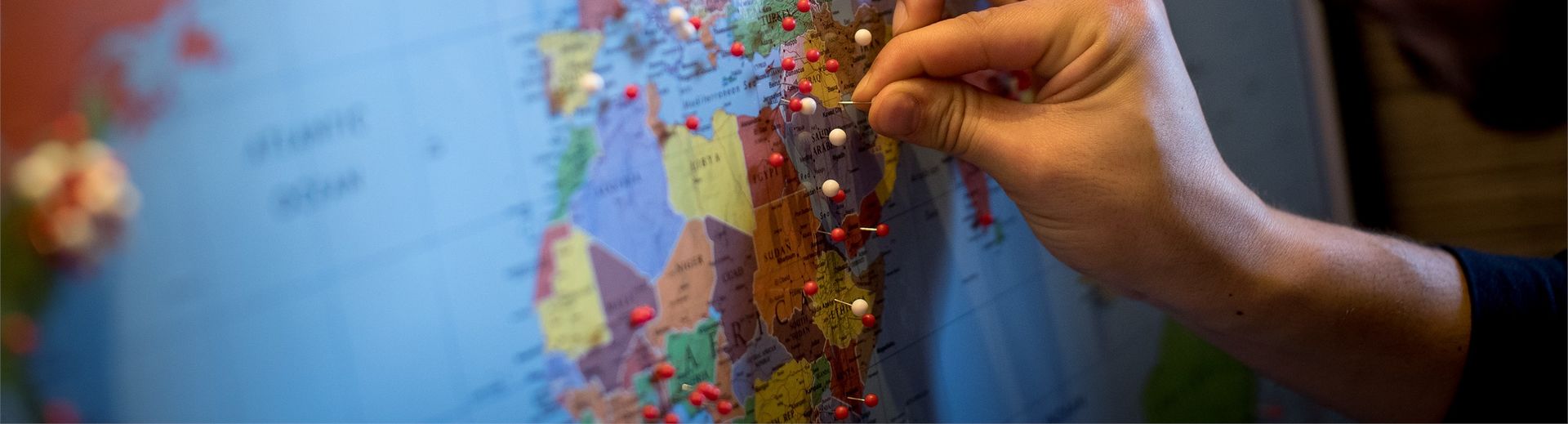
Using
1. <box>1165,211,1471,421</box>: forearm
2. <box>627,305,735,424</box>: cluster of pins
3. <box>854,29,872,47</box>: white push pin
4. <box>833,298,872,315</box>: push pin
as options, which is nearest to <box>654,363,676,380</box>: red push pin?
<box>627,305,735,424</box>: cluster of pins

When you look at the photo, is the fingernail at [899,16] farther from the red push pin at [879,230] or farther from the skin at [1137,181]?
the red push pin at [879,230]

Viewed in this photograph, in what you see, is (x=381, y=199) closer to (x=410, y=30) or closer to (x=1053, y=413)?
(x=410, y=30)

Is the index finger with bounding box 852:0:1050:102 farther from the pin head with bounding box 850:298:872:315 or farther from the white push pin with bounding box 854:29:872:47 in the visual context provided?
the pin head with bounding box 850:298:872:315

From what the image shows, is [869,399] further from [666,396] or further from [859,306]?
[666,396]

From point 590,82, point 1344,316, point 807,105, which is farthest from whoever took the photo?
point 1344,316

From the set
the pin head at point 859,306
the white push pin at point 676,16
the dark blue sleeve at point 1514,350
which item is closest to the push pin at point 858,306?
the pin head at point 859,306

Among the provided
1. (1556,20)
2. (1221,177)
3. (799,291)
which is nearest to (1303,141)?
(1556,20)

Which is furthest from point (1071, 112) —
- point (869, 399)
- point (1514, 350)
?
point (1514, 350)
